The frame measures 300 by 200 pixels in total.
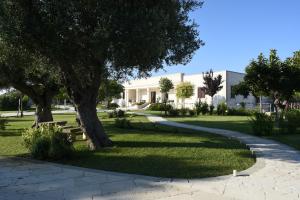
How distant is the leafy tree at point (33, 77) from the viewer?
11648mm

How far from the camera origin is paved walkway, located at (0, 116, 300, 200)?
256 inches

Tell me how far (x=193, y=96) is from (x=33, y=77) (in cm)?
3500

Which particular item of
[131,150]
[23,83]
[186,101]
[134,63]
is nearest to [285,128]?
[131,150]

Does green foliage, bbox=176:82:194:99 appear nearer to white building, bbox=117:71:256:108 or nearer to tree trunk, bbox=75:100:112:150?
white building, bbox=117:71:256:108

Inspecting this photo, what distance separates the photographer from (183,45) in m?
12.0

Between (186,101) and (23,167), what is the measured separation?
44.8 meters

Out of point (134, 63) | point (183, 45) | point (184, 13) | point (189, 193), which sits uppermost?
point (184, 13)

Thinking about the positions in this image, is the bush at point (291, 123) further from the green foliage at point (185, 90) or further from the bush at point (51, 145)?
the green foliage at point (185, 90)

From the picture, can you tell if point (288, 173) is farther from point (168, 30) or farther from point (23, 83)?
point (23, 83)

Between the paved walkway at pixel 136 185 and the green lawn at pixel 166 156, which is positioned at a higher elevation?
the green lawn at pixel 166 156

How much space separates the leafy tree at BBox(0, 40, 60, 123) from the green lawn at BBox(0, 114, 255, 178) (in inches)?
105

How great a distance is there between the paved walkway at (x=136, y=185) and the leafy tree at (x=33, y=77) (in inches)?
146

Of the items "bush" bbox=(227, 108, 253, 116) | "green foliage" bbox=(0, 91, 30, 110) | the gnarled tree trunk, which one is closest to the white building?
"bush" bbox=(227, 108, 253, 116)

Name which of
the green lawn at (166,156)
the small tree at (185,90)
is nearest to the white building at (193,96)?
the small tree at (185,90)
